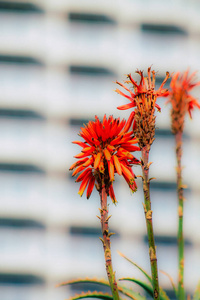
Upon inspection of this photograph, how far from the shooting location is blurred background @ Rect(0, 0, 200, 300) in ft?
40.6

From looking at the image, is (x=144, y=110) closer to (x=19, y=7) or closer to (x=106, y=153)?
(x=106, y=153)

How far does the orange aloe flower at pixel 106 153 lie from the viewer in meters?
0.98

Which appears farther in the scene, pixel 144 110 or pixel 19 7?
pixel 19 7

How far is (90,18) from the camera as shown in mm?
12883

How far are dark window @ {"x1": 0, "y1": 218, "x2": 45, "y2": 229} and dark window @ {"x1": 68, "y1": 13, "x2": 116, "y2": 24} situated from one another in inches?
198

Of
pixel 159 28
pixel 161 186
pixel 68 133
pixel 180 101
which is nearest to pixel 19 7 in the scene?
pixel 68 133

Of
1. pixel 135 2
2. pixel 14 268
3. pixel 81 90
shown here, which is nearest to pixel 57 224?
pixel 14 268

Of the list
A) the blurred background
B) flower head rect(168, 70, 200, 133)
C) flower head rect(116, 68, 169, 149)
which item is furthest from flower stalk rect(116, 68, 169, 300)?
the blurred background

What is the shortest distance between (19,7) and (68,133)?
3.33m

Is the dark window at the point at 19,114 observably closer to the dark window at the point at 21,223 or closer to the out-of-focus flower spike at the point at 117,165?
the dark window at the point at 21,223

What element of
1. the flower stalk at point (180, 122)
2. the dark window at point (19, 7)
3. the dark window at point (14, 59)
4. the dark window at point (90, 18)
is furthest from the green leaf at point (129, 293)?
the dark window at point (19, 7)

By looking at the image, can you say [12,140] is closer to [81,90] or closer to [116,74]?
[81,90]

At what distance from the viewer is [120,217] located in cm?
1266

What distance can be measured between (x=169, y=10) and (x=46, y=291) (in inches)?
291
